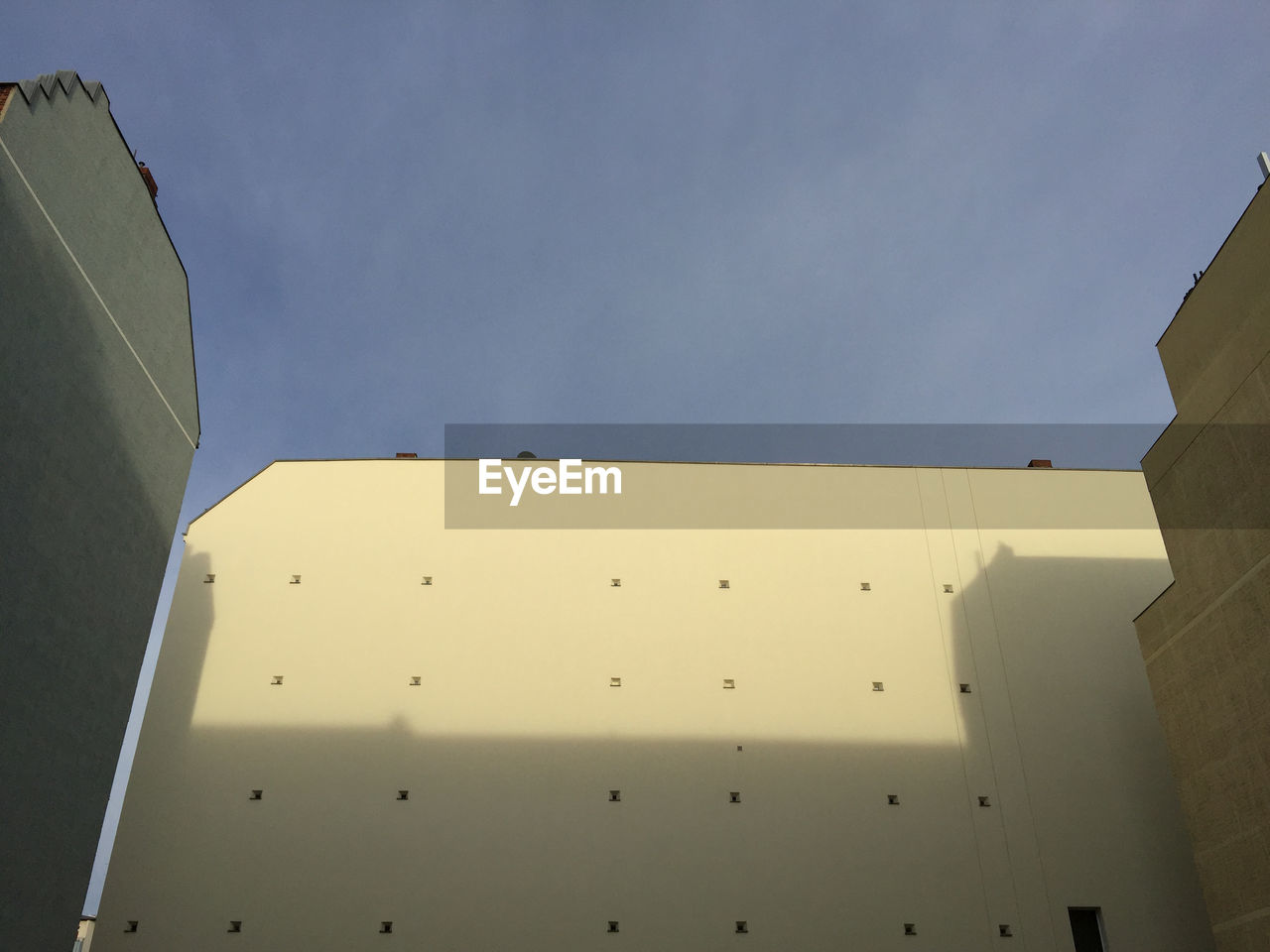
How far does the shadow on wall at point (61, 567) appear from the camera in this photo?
9391 millimetres

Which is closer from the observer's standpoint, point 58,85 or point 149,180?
point 58,85

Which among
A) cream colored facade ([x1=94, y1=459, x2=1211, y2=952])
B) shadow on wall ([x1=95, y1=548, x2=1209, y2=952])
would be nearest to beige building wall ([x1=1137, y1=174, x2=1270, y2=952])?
shadow on wall ([x1=95, y1=548, x2=1209, y2=952])

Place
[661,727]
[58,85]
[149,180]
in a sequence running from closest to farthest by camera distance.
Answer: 1. [58,85]
2. [149,180]
3. [661,727]

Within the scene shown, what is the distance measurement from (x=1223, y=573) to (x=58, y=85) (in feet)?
42.4

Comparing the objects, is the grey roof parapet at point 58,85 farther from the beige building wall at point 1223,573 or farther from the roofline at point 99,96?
the beige building wall at point 1223,573

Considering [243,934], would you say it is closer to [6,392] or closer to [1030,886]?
[6,392]

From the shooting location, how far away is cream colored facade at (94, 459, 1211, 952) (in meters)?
13.1

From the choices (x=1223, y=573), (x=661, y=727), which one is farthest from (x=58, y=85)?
(x=1223, y=573)

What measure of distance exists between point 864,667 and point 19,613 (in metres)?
10.8

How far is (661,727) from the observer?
14.4 m

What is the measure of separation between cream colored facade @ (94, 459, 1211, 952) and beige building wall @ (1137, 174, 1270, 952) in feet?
8.65

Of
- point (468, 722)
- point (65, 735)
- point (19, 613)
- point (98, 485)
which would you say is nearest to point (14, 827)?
point (65, 735)

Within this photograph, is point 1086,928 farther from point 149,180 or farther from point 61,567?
point 149,180

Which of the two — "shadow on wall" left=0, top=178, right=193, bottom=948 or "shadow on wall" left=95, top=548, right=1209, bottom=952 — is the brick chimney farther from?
"shadow on wall" left=95, top=548, right=1209, bottom=952
